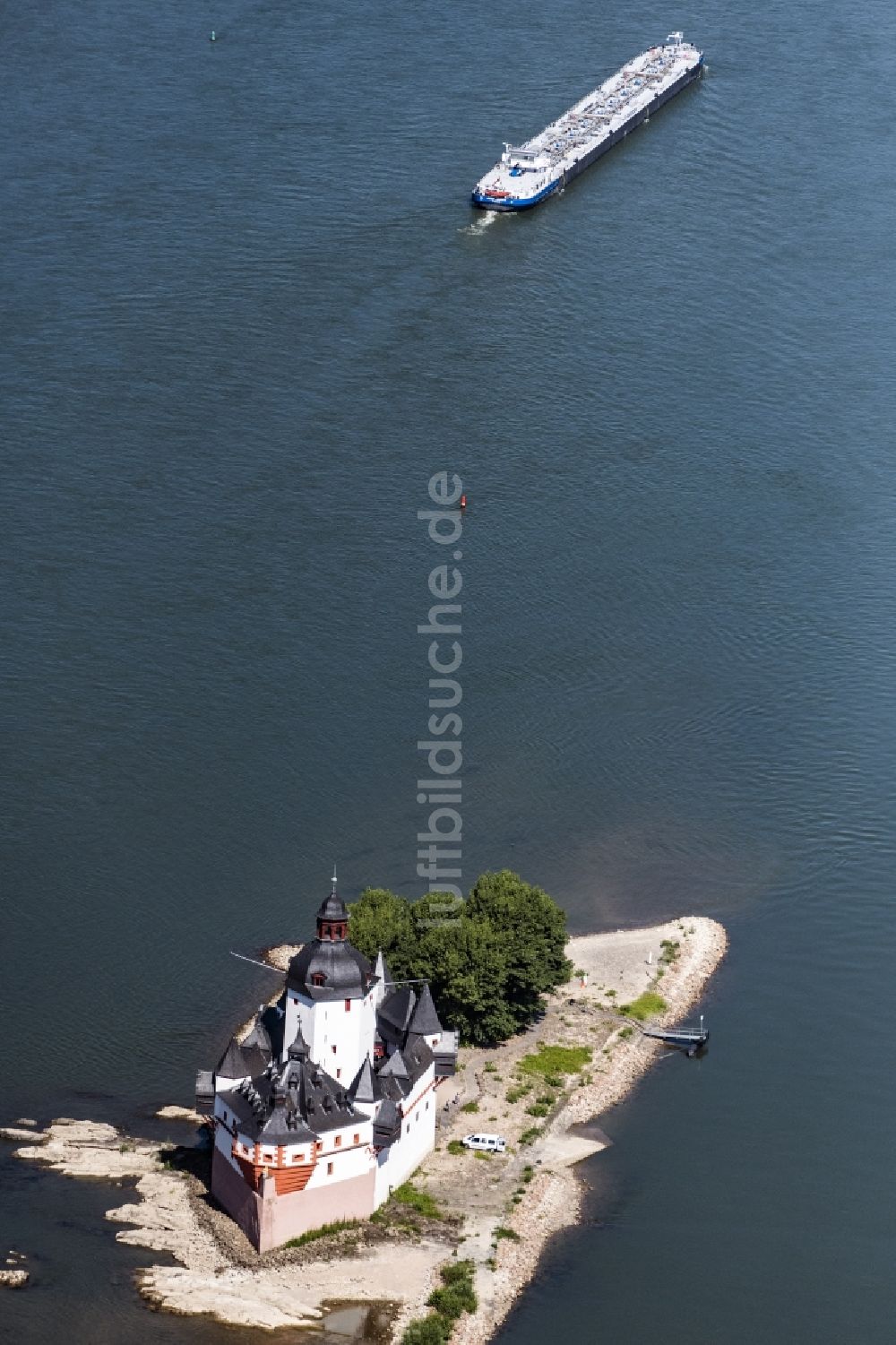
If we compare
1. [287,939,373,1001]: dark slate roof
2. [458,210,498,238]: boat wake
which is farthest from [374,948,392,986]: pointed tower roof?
[458,210,498,238]: boat wake

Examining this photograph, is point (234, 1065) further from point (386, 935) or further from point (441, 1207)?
point (386, 935)

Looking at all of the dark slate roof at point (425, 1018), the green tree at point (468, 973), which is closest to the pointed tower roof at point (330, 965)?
the dark slate roof at point (425, 1018)

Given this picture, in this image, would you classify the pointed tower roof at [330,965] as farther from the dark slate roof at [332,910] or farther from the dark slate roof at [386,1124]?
the dark slate roof at [386,1124]

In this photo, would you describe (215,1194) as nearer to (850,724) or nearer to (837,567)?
(850,724)

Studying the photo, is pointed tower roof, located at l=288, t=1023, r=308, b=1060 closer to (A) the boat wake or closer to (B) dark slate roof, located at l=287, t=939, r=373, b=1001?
(B) dark slate roof, located at l=287, t=939, r=373, b=1001

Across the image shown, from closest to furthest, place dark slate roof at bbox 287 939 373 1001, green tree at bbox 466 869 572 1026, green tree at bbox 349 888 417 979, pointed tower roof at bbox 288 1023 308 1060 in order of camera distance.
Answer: pointed tower roof at bbox 288 1023 308 1060 < dark slate roof at bbox 287 939 373 1001 < green tree at bbox 349 888 417 979 < green tree at bbox 466 869 572 1026

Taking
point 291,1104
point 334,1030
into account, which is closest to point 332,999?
point 334,1030
